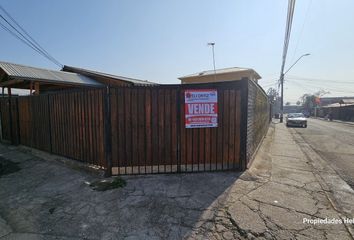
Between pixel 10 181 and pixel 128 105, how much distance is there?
3475 mm

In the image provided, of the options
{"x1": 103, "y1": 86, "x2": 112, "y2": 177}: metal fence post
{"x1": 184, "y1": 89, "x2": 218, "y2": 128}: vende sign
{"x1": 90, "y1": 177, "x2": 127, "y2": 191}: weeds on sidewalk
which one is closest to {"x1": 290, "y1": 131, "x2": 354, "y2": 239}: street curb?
{"x1": 184, "y1": 89, "x2": 218, "y2": 128}: vende sign

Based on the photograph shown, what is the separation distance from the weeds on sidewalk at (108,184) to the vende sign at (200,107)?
1951 millimetres

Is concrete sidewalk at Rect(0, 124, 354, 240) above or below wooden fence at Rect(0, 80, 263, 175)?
below

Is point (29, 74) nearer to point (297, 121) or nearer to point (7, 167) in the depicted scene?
point (7, 167)

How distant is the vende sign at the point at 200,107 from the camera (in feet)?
16.6

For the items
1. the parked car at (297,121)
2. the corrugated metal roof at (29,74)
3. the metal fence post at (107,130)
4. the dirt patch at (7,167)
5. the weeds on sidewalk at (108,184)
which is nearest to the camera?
the weeds on sidewalk at (108,184)

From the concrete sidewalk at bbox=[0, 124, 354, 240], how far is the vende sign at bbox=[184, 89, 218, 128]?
126cm

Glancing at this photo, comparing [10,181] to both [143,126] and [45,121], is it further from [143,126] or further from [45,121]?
[143,126]

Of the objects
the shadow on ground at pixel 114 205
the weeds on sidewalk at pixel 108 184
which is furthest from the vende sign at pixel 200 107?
the weeds on sidewalk at pixel 108 184

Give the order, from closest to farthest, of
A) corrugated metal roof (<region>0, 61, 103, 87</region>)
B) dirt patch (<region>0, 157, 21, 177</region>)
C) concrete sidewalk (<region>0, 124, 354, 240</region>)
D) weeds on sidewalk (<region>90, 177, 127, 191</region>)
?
concrete sidewalk (<region>0, 124, 354, 240</region>) → weeds on sidewalk (<region>90, 177, 127, 191</region>) → dirt patch (<region>0, 157, 21, 177</region>) → corrugated metal roof (<region>0, 61, 103, 87</region>)

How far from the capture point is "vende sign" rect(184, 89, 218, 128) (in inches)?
199

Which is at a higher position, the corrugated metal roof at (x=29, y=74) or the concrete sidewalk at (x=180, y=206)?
the corrugated metal roof at (x=29, y=74)

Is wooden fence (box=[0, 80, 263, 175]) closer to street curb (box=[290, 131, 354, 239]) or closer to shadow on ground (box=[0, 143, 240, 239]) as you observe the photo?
shadow on ground (box=[0, 143, 240, 239])

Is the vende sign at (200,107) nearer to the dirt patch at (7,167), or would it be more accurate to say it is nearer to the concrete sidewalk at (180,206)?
the concrete sidewalk at (180,206)
